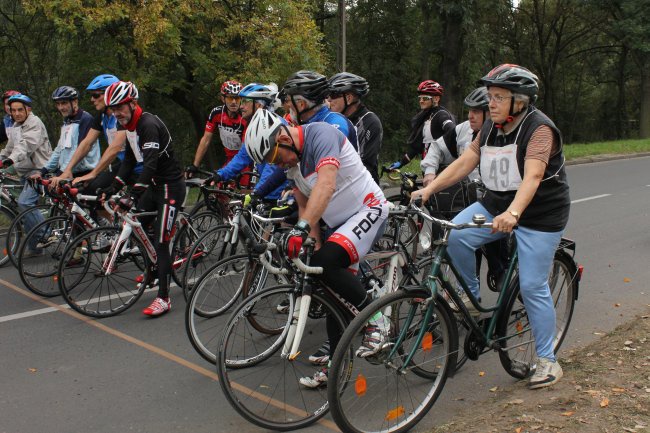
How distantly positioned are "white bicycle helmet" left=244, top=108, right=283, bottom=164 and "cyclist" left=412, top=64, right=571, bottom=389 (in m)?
1.04

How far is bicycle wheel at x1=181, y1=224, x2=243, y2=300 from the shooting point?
583 cm

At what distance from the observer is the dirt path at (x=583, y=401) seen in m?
3.36

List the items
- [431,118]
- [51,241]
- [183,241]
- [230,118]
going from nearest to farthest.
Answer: [183,241] < [51,241] < [431,118] < [230,118]

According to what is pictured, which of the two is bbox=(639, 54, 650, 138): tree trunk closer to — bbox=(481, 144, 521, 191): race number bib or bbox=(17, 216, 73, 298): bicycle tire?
bbox=(17, 216, 73, 298): bicycle tire

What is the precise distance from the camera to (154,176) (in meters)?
5.98

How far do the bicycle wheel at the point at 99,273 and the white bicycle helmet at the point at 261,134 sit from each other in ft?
8.80

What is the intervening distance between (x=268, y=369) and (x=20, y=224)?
15.3 feet

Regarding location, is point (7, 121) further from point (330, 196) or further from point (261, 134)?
point (330, 196)

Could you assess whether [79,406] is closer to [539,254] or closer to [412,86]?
[539,254]

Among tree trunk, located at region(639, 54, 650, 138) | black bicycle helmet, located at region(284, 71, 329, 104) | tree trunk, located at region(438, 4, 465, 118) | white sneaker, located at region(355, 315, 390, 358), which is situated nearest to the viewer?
white sneaker, located at region(355, 315, 390, 358)

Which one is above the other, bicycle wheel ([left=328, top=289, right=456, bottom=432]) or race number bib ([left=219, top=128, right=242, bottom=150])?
race number bib ([left=219, top=128, right=242, bottom=150])

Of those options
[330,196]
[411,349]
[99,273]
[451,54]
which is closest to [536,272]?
[411,349]

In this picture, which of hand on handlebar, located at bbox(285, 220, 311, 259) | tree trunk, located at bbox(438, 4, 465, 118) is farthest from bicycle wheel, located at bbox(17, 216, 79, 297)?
tree trunk, located at bbox(438, 4, 465, 118)

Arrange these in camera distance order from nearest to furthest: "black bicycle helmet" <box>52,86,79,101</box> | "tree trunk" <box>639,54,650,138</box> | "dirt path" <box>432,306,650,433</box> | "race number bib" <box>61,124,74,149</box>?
"dirt path" <box>432,306,650,433</box>
"black bicycle helmet" <box>52,86,79,101</box>
"race number bib" <box>61,124,74,149</box>
"tree trunk" <box>639,54,650,138</box>
